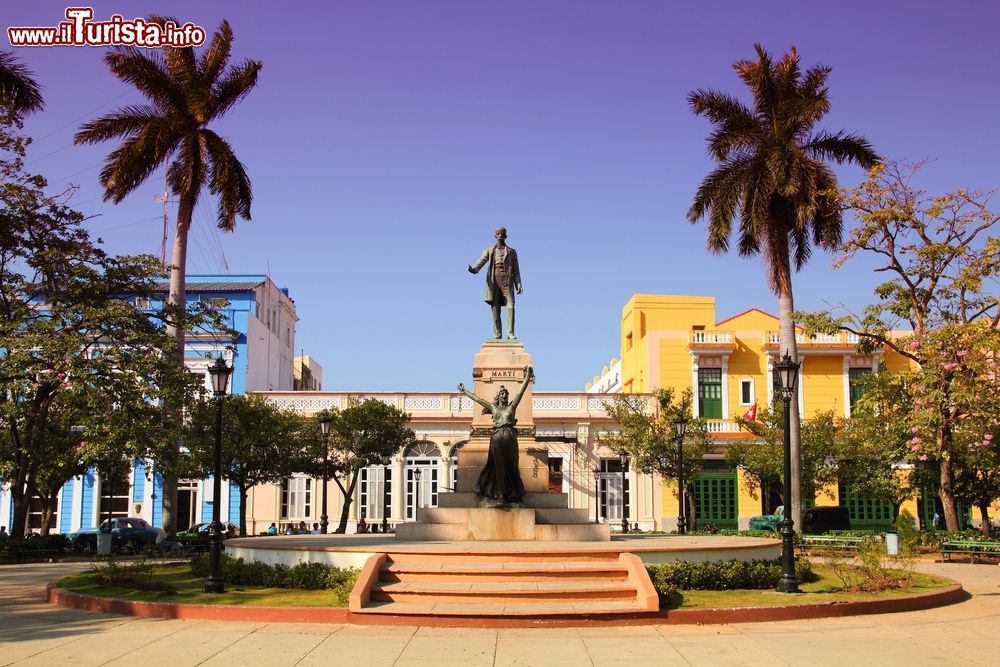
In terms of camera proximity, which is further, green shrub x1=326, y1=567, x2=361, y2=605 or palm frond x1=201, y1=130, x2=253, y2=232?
palm frond x1=201, y1=130, x2=253, y2=232

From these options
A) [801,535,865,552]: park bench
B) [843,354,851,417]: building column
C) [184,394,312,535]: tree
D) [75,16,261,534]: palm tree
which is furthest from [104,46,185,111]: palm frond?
[843,354,851,417]: building column

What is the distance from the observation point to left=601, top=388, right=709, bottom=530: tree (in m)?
41.3

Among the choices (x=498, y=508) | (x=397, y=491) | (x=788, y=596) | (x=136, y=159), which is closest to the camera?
(x=788, y=596)

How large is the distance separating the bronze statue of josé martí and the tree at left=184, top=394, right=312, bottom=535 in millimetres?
16220

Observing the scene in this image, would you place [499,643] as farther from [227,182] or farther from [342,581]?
[227,182]

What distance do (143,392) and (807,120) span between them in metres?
21.9

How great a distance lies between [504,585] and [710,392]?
35.0 m

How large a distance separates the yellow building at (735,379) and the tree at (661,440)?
3.38 metres

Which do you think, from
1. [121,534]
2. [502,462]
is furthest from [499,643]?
[121,534]

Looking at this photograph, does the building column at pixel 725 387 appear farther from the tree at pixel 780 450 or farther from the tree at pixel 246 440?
the tree at pixel 246 440

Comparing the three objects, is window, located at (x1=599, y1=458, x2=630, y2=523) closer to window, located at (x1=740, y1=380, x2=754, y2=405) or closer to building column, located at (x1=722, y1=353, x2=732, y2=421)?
building column, located at (x1=722, y1=353, x2=732, y2=421)

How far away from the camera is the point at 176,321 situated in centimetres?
2845

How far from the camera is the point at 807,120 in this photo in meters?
30.9

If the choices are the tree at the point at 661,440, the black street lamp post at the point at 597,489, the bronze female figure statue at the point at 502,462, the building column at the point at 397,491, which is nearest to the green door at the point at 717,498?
the tree at the point at 661,440
